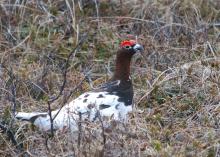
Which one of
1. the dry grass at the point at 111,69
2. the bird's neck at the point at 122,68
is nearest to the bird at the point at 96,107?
the bird's neck at the point at 122,68

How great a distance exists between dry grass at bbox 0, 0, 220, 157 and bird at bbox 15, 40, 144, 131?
0.10m

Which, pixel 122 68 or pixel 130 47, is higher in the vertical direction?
pixel 130 47

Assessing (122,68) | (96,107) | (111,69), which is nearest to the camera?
(96,107)

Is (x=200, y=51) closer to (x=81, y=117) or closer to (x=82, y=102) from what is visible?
(x=82, y=102)

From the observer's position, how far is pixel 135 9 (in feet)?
27.5

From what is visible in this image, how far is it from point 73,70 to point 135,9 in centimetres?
131

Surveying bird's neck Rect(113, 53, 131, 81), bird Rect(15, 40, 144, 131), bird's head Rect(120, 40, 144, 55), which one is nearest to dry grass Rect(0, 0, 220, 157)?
bird Rect(15, 40, 144, 131)

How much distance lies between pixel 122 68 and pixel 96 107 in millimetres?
710

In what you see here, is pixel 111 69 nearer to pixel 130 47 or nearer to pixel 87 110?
pixel 130 47

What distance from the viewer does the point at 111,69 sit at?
24.5ft

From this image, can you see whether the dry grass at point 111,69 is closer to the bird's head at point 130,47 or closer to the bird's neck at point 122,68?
the bird's neck at point 122,68

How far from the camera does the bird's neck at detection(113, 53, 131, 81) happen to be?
614 cm

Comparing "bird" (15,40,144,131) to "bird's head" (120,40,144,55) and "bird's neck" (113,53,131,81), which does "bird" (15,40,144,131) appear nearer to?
"bird's neck" (113,53,131,81)

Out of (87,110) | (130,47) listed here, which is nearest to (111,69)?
(130,47)
